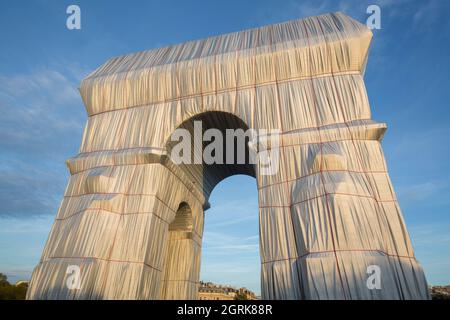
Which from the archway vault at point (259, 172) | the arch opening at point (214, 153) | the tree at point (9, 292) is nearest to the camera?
the archway vault at point (259, 172)

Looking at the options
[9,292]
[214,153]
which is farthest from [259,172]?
[9,292]

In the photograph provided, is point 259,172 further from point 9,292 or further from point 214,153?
point 9,292

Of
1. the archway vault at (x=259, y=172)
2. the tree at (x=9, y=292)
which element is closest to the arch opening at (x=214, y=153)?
the archway vault at (x=259, y=172)

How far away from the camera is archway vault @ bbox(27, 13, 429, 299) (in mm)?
10594

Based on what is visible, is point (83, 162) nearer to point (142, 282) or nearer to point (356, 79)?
point (142, 282)

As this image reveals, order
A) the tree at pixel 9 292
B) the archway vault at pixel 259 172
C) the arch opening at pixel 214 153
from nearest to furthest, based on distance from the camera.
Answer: the archway vault at pixel 259 172 < the arch opening at pixel 214 153 < the tree at pixel 9 292

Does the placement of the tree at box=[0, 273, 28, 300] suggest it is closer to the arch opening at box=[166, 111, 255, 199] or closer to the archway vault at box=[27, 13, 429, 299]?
the archway vault at box=[27, 13, 429, 299]

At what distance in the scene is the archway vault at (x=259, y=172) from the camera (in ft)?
34.8

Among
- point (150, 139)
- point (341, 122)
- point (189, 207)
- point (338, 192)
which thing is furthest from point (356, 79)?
point (189, 207)

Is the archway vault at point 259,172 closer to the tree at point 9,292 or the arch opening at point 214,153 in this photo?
the arch opening at point 214,153

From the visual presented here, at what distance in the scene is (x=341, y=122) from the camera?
12836mm

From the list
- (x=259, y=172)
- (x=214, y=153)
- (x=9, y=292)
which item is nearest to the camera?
(x=259, y=172)

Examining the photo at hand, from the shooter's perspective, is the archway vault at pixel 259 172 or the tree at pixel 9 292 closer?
the archway vault at pixel 259 172

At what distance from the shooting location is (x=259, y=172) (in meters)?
13.0
